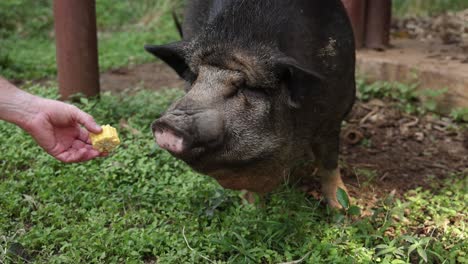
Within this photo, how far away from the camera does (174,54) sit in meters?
3.17

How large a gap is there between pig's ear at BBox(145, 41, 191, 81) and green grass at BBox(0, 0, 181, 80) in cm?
381

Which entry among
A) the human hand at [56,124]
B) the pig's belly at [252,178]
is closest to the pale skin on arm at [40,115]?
the human hand at [56,124]

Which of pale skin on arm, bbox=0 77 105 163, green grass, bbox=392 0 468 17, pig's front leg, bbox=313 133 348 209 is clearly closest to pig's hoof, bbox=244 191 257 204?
pig's front leg, bbox=313 133 348 209

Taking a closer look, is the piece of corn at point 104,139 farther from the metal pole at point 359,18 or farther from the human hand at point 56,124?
the metal pole at point 359,18

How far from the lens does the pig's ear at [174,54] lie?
3.14 m

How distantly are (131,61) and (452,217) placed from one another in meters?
5.36

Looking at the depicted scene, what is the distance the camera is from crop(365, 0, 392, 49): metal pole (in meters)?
5.99

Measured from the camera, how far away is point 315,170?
3.98m

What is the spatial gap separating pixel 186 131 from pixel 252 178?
627 mm

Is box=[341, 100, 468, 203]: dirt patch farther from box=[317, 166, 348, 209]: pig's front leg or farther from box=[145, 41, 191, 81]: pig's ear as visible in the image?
box=[145, 41, 191, 81]: pig's ear

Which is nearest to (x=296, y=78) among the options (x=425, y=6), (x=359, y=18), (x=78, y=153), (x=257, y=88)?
(x=257, y=88)

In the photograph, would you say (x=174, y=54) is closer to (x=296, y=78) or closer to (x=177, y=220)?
(x=296, y=78)

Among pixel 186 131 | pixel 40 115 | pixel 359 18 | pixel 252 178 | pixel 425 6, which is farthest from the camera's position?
pixel 425 6

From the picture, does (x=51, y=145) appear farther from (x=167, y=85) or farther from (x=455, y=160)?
(x=167, y=85)
